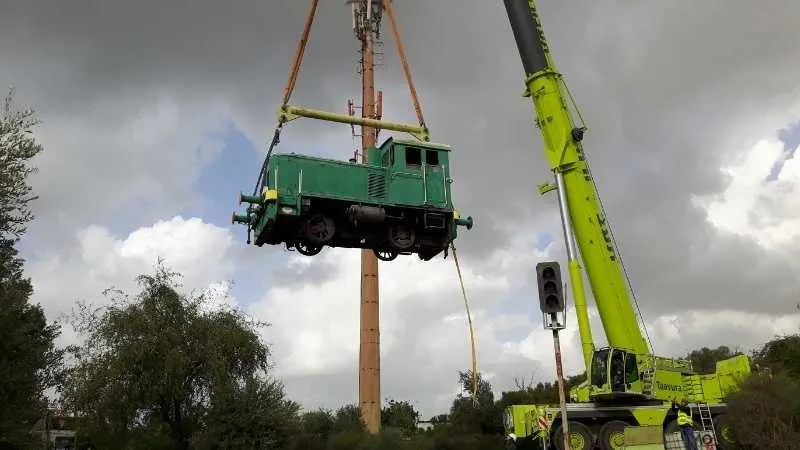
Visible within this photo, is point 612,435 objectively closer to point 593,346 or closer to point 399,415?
point 593,346

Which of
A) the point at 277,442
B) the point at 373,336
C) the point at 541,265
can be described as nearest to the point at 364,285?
the point at 373,336

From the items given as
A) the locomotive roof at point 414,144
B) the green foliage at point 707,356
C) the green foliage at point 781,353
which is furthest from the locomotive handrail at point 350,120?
the green foliage at point 707,356

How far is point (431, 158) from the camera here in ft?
54.2

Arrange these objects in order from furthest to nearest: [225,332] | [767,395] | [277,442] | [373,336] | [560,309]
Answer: [225,332] < [373,336] < [277,442] < [767,395] < [560,309]

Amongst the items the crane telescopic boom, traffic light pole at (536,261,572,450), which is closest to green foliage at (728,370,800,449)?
the crane telescopic boom

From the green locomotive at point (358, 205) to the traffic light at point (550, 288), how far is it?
4435mm

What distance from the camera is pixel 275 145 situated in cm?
1716

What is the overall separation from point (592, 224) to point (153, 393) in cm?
2105

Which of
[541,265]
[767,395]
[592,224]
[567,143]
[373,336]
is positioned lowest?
[767,395]

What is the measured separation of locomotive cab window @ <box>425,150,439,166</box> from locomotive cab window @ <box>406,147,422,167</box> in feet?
0.66

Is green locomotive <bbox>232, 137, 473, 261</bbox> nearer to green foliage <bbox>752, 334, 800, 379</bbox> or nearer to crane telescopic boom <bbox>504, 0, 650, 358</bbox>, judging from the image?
crane telescopic boom <bbox>504, 0, 650, 358</bbox>

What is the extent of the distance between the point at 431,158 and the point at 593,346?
856 cm

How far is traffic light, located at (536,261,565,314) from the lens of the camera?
11266 millimetres

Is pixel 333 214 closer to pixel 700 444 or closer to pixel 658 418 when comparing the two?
pixel 658 418
